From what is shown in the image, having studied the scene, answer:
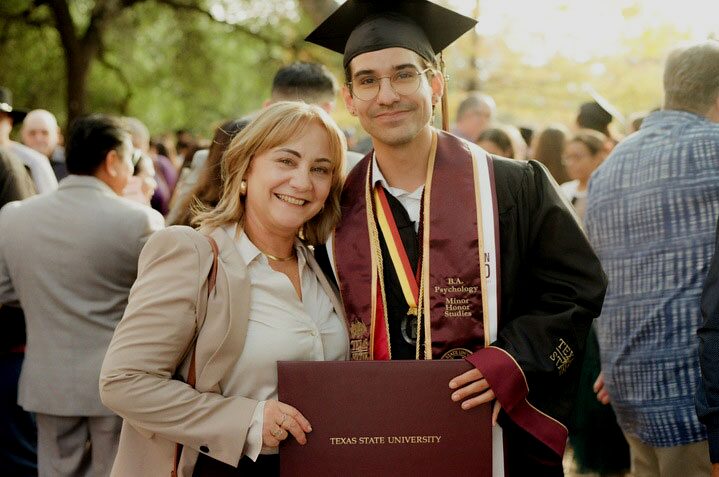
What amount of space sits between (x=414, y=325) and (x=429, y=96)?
2.50 ft

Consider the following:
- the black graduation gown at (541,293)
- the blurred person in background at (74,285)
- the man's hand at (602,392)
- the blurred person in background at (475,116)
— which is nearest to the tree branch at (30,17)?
the blurred person in background at (475,116)

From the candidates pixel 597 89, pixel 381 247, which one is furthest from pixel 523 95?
pixel 381 247

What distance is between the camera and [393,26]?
3.04 m

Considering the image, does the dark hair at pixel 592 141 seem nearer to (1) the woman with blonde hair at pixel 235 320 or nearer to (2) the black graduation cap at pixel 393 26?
(2) the black graduation cap at pixel 393 26

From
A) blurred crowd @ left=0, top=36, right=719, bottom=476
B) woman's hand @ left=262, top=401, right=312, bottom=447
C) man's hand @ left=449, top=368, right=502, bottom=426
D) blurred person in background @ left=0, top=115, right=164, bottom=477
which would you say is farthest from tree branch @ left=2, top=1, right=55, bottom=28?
man's hand @ left=449, top=368, right=502, bottom=426

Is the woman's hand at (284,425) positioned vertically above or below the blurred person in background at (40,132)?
below

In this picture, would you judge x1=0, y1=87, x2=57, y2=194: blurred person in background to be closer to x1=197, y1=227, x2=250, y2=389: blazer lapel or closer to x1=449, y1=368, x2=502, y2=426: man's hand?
x1=197, y1=227, x2=250, y2=389: blazer lapel

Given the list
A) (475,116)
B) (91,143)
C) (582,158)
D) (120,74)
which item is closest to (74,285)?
(91,143)

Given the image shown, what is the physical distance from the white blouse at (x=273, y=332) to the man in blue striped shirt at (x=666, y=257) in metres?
1.39

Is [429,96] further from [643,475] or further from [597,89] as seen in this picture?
[597,89]

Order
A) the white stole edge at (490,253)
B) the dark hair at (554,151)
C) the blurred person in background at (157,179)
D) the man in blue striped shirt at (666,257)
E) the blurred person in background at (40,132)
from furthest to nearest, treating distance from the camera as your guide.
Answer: the blurred person in background at (40,132), the blurred person in background at (157,179), the dark hair at (554,151), the man in blue striped shirt at (666,257), the white stole edge at (490,253)

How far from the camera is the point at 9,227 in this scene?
416 centimetres

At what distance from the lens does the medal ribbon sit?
2.87 m

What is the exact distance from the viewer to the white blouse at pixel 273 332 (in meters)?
2.66
